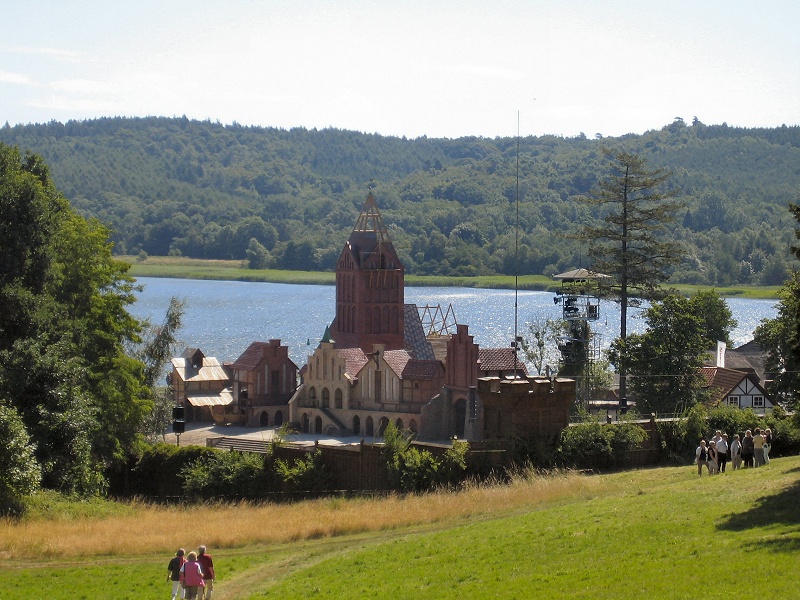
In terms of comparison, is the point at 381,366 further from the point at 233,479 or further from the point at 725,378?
the point at 233,479

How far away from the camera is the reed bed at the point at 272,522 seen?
3180 centimetres

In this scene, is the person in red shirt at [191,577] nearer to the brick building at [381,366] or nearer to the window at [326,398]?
the brick building at [381,366]

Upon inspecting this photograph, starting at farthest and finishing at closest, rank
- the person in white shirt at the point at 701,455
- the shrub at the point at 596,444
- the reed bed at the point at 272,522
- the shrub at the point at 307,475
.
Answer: the shrub at the point at 307,475 → the shrub at the point at 596,444 → the person in white shirt at the point at 701,455 → the reed bed at the point at 272,522

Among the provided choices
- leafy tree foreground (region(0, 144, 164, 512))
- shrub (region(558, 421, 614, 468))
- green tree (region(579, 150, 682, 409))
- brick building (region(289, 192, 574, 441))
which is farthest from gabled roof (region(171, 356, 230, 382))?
shrub (region(558, 421, 614, 468))

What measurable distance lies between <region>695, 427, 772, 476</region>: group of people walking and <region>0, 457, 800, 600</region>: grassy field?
1.56 feet

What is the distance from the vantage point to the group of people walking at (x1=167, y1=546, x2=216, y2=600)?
23.8 metres

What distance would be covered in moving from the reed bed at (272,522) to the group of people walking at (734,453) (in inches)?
116

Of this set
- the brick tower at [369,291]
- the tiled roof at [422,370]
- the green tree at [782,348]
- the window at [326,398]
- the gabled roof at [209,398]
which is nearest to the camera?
the green tree at [782,348]

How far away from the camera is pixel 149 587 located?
26.8 metres

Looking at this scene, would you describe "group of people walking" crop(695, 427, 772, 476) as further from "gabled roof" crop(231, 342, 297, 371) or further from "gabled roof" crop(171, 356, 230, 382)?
"gabled roof" crop(171, 356, 230, 382)

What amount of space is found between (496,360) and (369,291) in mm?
12870

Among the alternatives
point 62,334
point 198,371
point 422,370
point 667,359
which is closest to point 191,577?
point 62,334

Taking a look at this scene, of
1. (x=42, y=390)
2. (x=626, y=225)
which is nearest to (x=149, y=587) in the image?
(x=42, y=390)

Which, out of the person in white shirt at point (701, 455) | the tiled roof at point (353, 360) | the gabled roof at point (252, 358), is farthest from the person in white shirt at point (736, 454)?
the gabled roof at point (252, 358)
